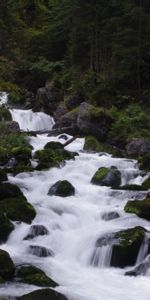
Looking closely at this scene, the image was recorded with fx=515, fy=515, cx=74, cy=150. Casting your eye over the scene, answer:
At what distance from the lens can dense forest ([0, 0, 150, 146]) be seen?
86.7 ft

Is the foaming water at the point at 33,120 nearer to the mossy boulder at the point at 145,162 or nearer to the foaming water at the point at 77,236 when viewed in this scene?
the foaming water at the point at 77,236

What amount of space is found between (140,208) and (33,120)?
52.9 feet

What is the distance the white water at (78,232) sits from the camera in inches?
437

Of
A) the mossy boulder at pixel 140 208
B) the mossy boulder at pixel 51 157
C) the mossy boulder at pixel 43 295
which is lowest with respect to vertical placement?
the mossy boulder at pixel 51 157

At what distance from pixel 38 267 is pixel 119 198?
212 inches

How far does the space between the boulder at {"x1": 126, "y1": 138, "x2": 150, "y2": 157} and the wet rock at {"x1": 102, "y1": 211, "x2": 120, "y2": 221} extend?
7322mm

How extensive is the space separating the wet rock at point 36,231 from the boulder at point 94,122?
12.0m

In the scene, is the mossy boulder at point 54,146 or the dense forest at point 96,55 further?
the dense forest at point 96,55

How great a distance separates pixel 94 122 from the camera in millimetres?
26031

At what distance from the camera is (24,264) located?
1174cm

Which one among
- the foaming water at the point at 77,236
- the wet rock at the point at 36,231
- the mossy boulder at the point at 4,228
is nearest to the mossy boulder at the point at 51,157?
the foaming water at the point at 77,236

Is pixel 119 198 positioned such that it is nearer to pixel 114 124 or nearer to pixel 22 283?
pixel 22 283

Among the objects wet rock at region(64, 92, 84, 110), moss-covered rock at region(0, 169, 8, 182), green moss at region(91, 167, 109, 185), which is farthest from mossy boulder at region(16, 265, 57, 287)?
wet rock at region(64, 92, 84, 110)

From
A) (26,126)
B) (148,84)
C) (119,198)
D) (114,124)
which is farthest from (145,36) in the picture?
(119,198)
